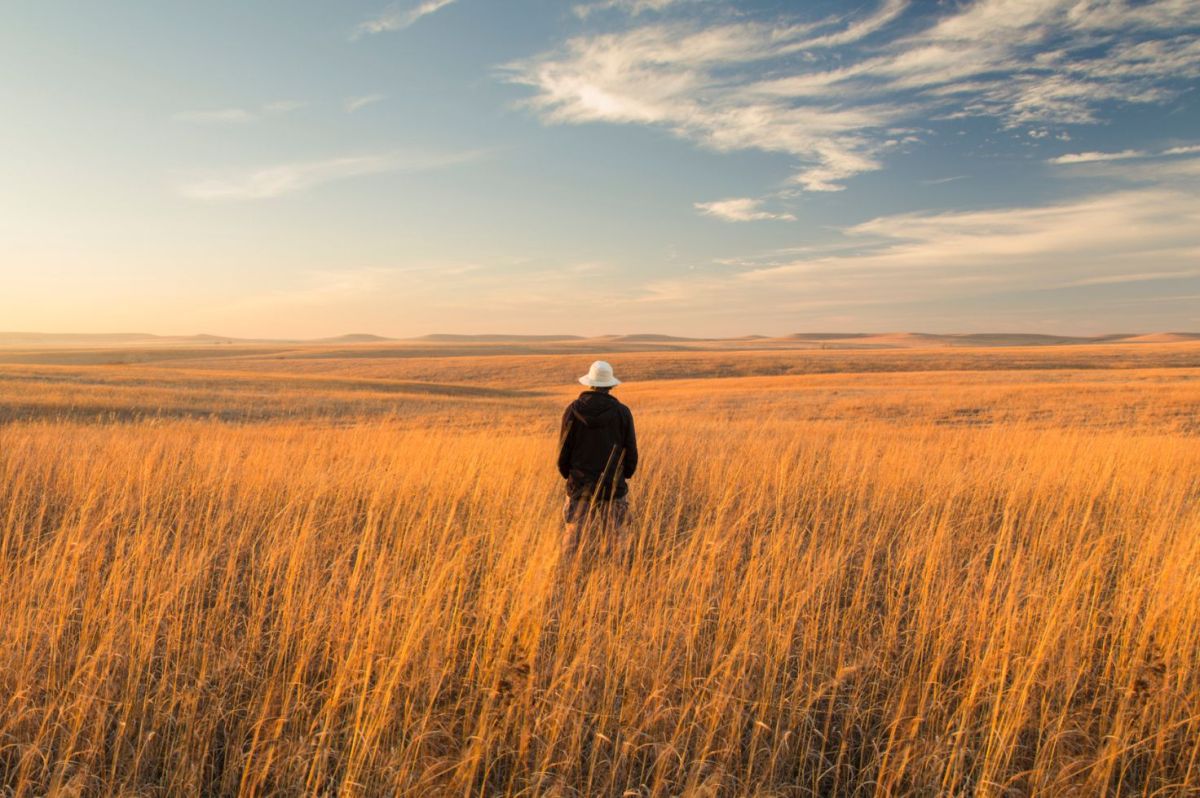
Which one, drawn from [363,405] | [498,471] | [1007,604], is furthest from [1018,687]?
[363,405]

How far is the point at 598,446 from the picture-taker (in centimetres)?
618

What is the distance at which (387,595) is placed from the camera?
183 inches

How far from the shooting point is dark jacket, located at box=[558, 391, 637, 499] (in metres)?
6.12

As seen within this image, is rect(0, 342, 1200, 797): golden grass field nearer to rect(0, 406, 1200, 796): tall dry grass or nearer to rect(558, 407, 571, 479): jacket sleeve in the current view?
rect(0, 406, 1200, 796): tall dry grass

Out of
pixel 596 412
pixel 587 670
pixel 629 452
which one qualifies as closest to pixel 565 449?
pixel 596 412

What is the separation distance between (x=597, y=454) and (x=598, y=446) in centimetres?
8

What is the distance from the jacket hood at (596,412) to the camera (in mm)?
6102

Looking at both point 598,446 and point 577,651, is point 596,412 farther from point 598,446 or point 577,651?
point 577,651

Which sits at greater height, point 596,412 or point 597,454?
point 596,412

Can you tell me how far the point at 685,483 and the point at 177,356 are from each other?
100016 millimetres

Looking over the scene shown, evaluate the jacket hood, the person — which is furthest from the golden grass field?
the jacket hood

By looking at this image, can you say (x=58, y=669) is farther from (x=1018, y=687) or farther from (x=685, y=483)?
(x=685, y=483)

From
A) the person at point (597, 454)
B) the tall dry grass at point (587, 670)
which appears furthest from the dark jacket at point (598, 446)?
the tall dry grass at point (587, 670)

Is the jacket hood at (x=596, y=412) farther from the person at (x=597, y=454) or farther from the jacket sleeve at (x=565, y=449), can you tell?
the jacket sleeve at (x=565, y=449)
